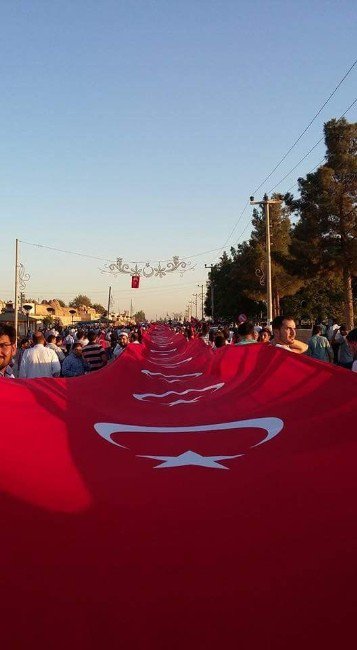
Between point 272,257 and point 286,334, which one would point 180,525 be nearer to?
point 286,334

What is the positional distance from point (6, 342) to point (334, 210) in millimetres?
37148

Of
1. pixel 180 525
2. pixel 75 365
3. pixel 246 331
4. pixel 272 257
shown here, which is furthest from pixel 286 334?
pixel 272 257

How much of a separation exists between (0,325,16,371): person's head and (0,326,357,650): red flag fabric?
0.25 meters

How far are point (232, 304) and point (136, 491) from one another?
69.1 metres

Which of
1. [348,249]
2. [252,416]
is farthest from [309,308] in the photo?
[252,416]

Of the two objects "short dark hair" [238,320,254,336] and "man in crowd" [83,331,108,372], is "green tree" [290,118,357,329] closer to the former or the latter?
"man in crowd" [83,331,108,372]

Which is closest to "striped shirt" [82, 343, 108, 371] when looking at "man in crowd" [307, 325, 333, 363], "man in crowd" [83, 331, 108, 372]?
"man in crowd" [83, 331, 108, 372]

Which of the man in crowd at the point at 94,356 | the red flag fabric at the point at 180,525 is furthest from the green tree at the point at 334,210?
the red flag fabric at the point at 180,525

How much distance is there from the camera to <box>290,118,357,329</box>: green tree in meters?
39.5

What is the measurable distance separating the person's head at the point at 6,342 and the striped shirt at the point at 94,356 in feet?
25.4

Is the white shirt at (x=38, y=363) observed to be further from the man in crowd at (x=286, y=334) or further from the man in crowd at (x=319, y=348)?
the man in crowd at (x=319, y=348)

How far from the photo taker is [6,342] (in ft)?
16.9

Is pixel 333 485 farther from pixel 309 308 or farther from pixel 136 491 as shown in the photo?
pixel 309 308

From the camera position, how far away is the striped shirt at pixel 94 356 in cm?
1314
